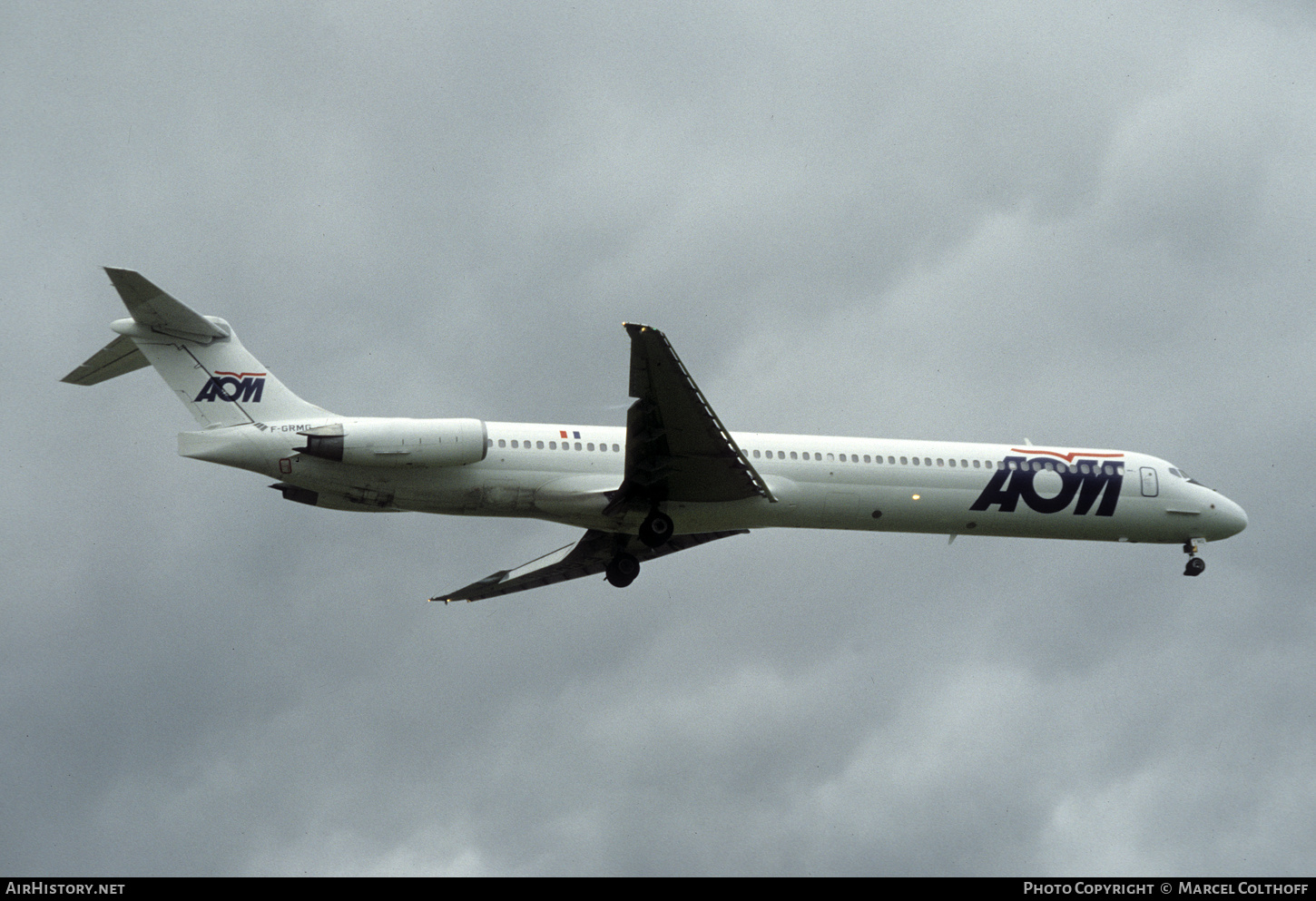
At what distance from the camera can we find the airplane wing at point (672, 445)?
27.5 m

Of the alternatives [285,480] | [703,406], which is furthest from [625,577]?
[285,480]

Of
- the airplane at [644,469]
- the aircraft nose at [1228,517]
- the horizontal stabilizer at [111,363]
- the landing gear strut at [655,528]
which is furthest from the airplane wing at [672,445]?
the aircraft nose at [1228,517]

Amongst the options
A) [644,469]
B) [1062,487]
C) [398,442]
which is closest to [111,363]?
[398,442]

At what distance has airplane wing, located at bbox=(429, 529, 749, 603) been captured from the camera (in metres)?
34.1

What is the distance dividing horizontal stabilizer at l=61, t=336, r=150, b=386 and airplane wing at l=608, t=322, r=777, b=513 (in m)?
10.2

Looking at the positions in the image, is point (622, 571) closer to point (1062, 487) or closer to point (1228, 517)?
point (1062, 487)

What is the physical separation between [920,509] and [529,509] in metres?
9.13

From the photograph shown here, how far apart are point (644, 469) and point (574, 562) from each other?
21.9 feet

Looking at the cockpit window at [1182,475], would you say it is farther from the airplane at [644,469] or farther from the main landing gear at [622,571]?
the main landing gear at [622,571]

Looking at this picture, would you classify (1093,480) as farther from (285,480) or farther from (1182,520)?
(285,480)

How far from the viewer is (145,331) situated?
2802 centimetres

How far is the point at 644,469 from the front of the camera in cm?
2941

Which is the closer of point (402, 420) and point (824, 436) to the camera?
point (402, 420)

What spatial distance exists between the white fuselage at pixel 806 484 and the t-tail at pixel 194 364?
26.9 inches
